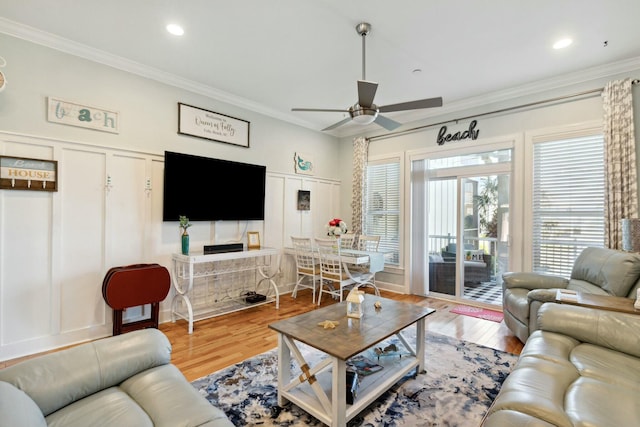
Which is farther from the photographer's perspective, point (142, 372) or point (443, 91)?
point (443, 91)

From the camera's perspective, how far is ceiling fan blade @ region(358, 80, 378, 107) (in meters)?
2.54

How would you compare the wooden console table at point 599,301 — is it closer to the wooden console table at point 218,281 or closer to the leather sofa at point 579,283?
the leather sofa at point 579,283

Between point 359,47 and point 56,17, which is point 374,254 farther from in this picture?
point 56,17

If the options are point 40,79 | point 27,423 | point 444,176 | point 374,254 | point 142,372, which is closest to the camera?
point 27,423

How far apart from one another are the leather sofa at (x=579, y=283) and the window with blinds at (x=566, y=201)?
403 mm

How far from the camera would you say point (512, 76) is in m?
3.68

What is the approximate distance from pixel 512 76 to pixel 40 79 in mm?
5125

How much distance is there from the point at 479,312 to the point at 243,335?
10.3 feet

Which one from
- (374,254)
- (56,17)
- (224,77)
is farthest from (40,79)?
(374,254)

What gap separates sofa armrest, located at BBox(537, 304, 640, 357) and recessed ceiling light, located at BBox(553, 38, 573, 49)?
251 centimetres

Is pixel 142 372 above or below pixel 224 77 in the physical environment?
below

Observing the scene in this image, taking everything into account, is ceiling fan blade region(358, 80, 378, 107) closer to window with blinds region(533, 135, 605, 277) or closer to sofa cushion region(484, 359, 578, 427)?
sofa cushion region(484, 359, 578, 427)

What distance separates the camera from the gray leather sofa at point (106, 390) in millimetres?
1245

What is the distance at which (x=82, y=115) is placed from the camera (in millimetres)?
3129
